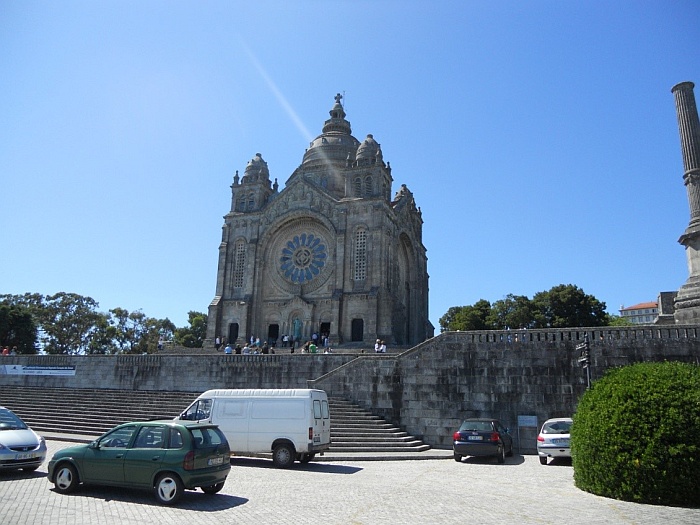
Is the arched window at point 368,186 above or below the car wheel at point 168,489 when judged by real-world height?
above

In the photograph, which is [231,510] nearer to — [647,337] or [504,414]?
[504,414]

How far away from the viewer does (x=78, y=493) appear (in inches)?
404

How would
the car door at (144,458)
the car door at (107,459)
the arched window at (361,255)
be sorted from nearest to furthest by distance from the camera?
the car door at (144,458) → the car door at (107,459) → the arched window at (361,255)

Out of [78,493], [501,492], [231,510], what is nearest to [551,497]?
[501,492]

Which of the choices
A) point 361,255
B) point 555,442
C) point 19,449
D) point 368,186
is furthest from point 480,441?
point 368,186

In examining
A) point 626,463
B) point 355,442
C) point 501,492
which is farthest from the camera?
point 355,442

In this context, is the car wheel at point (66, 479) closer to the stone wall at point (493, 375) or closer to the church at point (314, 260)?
the stone wall at point (493, 375)

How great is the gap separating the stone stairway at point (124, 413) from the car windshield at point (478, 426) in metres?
2.65

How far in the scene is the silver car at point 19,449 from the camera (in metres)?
11.7

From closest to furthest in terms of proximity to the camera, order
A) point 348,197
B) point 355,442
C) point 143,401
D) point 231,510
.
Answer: point 231,510
point 355,442
point 143,401
point 348,197

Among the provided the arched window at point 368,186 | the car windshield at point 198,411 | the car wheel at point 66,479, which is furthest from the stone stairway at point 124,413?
the arched window at point 368,186

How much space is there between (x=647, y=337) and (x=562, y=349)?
2.96 metres

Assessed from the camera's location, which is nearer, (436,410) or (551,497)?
(551,497)

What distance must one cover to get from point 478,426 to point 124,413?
15710 mm
